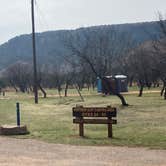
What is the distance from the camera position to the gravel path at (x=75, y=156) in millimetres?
12094

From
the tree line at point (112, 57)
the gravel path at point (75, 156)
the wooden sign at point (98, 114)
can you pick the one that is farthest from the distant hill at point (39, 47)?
the gravel path at point (75, 156)

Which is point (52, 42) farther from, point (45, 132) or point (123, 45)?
point (45, 132)

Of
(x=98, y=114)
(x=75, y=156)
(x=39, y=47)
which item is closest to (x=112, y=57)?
(x=98, y=114)

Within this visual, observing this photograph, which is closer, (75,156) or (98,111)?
(75,156)

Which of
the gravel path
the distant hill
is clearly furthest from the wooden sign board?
the distant hill

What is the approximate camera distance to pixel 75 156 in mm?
13375

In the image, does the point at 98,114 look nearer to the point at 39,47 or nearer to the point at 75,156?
the point at 75,156

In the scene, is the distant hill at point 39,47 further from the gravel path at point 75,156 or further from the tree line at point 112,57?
the gravel path at point 75,156

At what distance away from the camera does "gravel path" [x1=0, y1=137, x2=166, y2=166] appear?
39.7 ft

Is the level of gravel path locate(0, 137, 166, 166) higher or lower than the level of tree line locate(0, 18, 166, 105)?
lower

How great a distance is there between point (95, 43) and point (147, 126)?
41115mm

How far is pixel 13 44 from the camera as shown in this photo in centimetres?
19200

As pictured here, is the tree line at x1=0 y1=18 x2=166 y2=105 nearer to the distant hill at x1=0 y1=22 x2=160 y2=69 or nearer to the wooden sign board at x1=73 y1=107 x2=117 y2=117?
the wooden sign board at x1=73 y1=107 x2=117 y2=117

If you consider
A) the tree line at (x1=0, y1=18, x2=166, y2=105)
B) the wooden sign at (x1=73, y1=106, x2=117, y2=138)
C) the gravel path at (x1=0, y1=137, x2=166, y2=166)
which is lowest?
the gravel path at (x1=0, y1=137, x2=166, y2=166)
